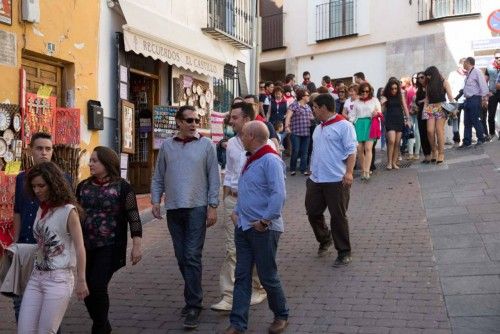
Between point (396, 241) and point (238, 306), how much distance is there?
3.29m

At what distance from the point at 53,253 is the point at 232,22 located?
12360 millimetres

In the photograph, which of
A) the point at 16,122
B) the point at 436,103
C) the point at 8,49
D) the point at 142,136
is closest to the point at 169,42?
the point at 142,136

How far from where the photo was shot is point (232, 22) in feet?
52.2

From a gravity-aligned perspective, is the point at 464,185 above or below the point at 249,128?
below

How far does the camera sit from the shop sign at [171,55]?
10562mm

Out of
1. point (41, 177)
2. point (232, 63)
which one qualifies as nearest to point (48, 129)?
point (41, 177)

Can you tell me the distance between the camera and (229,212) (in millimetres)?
5867

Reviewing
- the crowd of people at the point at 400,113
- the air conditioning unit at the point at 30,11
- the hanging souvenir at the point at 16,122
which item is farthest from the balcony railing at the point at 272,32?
the hanging souvenir at the point at 16,122

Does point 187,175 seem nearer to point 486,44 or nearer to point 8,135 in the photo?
point 8,135

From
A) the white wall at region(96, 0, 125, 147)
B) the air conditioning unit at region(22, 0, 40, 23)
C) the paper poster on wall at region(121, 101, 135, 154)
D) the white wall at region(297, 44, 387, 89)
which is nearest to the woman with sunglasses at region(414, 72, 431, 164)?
the paper poster on wall at region(121, 101, 135, 154)

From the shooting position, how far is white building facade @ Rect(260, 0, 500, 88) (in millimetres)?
20922

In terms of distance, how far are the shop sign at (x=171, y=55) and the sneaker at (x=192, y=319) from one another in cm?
599

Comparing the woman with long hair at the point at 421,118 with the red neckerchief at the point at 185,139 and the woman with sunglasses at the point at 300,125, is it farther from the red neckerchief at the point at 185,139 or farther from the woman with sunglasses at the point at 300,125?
the red neckerchief at the point at 185,139

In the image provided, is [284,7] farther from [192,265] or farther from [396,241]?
[192,265]
